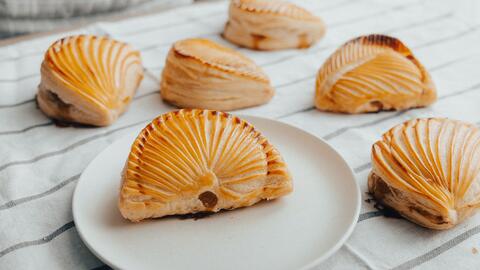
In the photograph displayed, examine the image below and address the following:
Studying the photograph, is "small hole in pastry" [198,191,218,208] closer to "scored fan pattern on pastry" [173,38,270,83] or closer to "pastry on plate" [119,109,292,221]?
"pastry on plate" [119,109,292,221]

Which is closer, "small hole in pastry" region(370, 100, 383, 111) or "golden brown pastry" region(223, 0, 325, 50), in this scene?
"small hole in pastry" region(370, 100, 383, 111)

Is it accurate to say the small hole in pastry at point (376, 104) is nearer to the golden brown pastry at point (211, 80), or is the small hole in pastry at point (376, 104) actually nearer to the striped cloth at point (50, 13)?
the golden brown pastry at point (211, 80)

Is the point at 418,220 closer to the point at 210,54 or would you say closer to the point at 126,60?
the point at 210,54

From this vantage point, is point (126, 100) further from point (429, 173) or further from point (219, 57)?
point (429, 173)

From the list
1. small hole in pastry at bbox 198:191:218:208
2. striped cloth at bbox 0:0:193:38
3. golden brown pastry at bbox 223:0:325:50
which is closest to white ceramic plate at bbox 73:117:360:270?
small hole in pastry at bbox 198:191:218:208

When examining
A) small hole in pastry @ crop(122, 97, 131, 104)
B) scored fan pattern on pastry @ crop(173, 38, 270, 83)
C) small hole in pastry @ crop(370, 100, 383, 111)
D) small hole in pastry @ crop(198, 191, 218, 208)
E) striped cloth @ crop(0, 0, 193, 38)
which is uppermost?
scored fan pattern on pastry @ crop(173, 38, 270, 83)

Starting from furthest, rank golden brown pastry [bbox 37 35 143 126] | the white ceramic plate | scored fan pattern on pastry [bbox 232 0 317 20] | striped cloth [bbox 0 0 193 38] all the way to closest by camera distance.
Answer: striped cloth [bbox 0 0 193 38] → scored fan pattern on pastry [bbox 232 0 317 20] → golden brown pastry [bbox 37 35 143 126] → the white ceramic plate

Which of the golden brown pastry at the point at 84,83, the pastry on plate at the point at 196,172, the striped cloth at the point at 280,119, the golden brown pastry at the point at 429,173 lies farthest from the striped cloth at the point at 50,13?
the golden brown pastry at the point at 429,173
